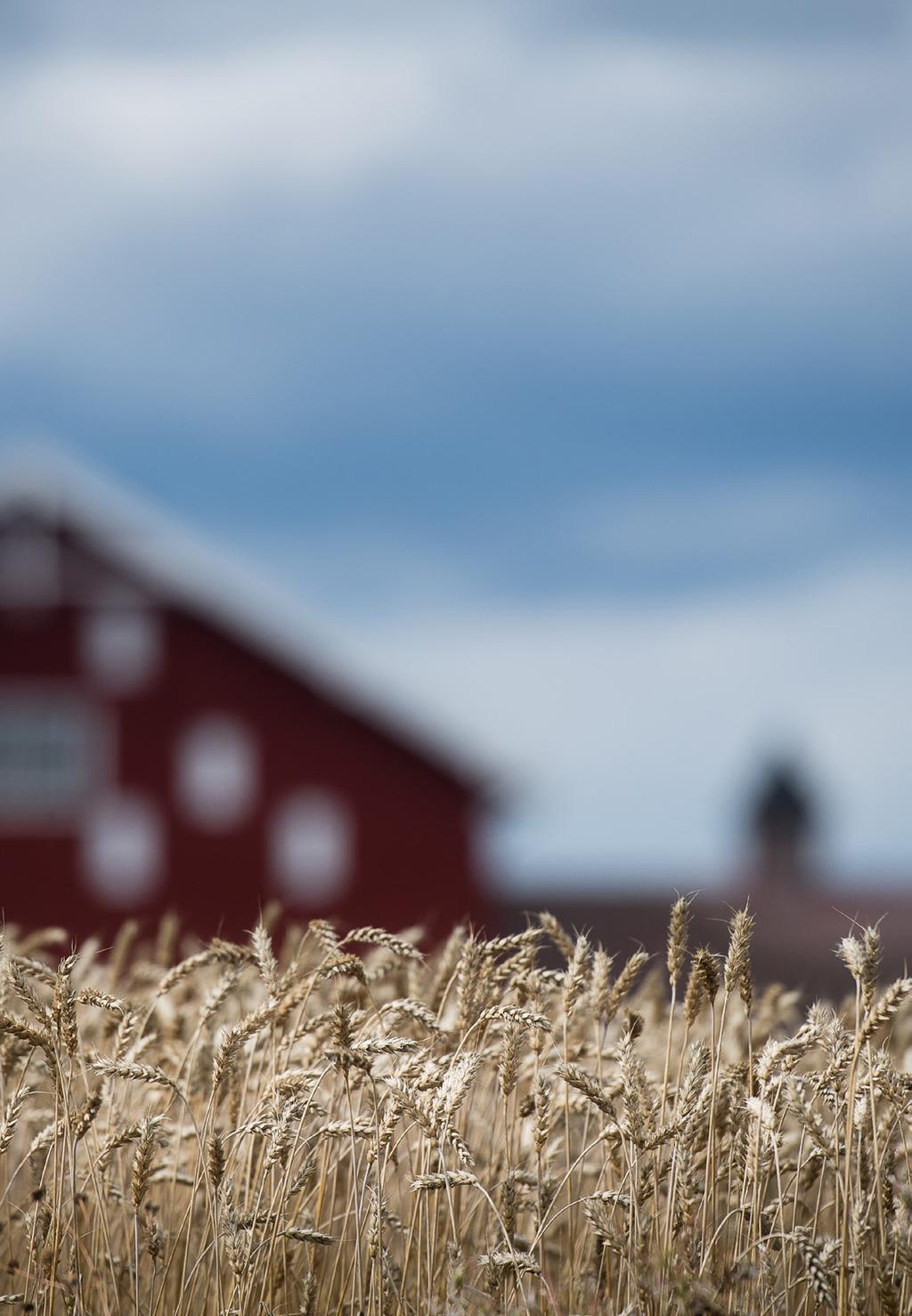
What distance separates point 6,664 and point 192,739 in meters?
3.43

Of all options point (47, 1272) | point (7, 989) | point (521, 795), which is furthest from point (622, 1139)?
point (521, 795)

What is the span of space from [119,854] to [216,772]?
209 cm

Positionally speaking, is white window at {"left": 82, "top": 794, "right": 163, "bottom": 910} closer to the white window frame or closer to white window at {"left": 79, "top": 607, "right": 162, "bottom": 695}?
the white window frame

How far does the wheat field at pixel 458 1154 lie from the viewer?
331 cm

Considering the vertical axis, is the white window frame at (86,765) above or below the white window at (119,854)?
above

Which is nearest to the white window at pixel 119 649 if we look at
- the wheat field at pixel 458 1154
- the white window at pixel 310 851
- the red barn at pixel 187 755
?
the red barn at pixel 187 755

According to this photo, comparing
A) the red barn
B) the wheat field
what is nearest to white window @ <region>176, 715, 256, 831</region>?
the red barn

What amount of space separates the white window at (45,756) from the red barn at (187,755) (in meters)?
0.03

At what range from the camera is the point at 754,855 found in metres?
61.7

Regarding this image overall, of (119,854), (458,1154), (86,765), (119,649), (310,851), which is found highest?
(119,649)

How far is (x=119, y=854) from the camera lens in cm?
2723

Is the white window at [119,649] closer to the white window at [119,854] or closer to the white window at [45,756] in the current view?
the white window at [45,756]

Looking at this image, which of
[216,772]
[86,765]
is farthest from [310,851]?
[86,765]

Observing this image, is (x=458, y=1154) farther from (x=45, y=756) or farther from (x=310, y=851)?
(x=45, y=756)
